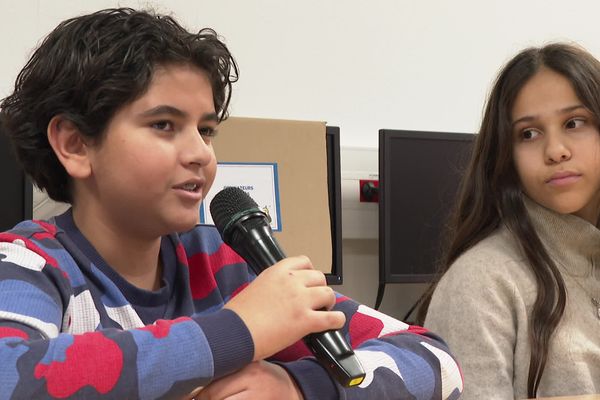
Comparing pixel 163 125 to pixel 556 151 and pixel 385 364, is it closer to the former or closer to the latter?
pixel 385 364

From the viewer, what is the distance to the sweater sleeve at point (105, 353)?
663 millimetres

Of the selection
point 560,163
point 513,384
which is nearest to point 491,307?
point 513,384

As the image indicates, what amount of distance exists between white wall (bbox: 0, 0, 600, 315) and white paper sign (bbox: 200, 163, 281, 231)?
23 centimetres

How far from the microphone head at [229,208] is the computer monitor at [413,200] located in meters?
1.30

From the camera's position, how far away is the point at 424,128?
2.49 meters

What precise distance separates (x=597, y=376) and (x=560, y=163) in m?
0.41

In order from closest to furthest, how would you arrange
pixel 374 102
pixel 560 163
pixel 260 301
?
1. pixel 260 301
2. pixel 560 163
3. pixel 374 102

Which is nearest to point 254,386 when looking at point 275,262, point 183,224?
point 275,262

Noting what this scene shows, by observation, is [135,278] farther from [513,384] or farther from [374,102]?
[374,102]

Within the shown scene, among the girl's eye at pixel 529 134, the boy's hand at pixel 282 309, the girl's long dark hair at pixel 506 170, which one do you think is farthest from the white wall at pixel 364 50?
the boy's hand at pixel 282 309

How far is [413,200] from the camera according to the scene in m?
2.21

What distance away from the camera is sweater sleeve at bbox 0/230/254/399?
0.66 meters

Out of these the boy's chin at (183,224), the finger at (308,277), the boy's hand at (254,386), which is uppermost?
the boy's chin at (183,224)

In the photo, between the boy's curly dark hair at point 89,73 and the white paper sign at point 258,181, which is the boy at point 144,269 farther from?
the white paper sign at point 258,181
